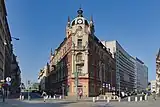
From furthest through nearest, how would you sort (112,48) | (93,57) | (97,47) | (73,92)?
(112,48), (97,47), (93,57), (73,92)

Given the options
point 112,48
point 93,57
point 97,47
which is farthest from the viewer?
point 112,48

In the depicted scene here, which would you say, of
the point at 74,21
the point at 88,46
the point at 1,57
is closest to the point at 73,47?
the point at 88,46

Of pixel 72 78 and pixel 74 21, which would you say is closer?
pixel 72 78

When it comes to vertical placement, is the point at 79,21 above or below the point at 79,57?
above

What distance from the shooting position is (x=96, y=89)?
296 feet

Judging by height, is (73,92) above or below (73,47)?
below

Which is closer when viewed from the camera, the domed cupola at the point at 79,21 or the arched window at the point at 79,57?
the arched window at the point at 79,57

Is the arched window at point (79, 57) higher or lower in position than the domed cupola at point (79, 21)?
lower

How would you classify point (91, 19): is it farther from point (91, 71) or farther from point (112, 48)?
point (112, 48)

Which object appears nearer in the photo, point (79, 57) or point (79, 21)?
point (79, 57)

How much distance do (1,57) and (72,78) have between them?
18.7 m

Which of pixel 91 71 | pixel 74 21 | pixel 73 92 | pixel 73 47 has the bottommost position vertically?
pixel 73 92

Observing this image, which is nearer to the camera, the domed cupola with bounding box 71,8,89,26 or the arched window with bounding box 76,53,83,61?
the arched window with bounding box 76,53,83,61

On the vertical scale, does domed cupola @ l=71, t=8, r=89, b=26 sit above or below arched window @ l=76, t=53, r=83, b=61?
above
